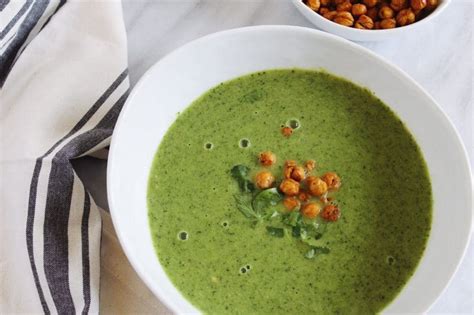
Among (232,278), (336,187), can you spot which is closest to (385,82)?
(336,187)

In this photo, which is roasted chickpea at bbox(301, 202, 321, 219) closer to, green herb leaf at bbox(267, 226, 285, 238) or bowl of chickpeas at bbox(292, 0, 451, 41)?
green herb leaf at bbox(267, 226, 285, 238)

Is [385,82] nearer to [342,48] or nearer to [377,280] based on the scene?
[342,48]

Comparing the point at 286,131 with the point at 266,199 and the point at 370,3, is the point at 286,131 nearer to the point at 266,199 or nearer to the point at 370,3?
the point at 266,199

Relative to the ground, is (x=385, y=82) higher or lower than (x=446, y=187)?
higher

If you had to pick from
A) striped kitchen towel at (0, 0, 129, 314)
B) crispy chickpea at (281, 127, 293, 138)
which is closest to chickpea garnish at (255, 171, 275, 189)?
crispy chickpea at (281, 127, 293, 138)

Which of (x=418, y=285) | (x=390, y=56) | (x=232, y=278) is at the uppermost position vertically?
(x=390, y=56)

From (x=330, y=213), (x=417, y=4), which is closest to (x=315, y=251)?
(x=330, y=213)

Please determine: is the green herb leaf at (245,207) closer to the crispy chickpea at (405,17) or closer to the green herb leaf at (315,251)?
the green herb leaf at (315,251)
